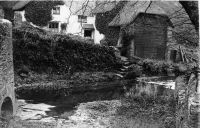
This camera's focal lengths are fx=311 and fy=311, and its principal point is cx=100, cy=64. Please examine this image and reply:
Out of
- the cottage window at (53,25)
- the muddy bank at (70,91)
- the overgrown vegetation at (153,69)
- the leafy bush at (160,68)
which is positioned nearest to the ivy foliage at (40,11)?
the cottage window at (53,25)

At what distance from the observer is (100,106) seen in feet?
52.1

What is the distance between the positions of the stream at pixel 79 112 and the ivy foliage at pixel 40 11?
46.9 ft

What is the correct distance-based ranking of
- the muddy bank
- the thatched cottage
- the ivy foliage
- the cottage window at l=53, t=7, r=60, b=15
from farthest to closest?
the cottage window at l=53, t=7, r=60, b=15
the ivy foliage
the thatched cottage
the muddy bank

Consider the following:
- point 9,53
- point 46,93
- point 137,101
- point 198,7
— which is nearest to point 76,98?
point 46,93

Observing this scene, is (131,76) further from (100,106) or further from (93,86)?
(100,106)

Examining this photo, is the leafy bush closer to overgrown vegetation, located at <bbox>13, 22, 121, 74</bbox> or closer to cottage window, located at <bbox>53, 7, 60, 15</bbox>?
overgrown vegetation, located at <bbox>13, 22, 121, 74</bbox>

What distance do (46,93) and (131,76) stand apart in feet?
27.9

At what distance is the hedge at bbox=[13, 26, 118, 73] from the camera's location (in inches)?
883

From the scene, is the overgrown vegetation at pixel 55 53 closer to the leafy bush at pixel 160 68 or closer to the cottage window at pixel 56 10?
the leafy bush at pixel 160 68

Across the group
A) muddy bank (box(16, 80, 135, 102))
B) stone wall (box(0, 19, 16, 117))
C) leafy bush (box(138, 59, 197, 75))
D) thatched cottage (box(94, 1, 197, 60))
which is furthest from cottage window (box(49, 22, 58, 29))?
stone wall (box(0, 19, 16, 117))

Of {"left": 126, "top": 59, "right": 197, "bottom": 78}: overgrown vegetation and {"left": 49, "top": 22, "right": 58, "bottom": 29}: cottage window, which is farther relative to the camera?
{"left": 49, "top": 22, "right": 58, "bottom": 29}: cottage window

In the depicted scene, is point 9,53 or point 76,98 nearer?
point 9,53

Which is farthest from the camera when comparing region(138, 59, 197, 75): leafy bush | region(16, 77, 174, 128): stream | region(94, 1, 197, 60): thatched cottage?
region(94, 1, 197, 60): thatched cottage

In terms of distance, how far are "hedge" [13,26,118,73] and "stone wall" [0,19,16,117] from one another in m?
11.1
